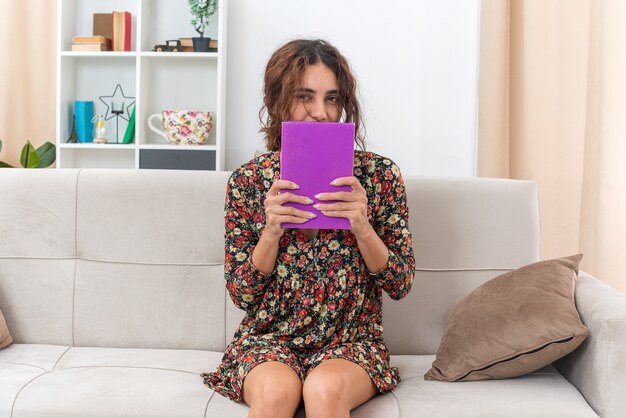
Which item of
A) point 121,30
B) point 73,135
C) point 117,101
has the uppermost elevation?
point 121,30

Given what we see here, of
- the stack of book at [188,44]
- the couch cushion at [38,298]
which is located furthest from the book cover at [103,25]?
the couch cushion at [38,298]

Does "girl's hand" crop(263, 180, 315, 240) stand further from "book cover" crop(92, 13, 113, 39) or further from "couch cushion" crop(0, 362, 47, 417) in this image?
"book cover" crop(92, 13, 113, 39)

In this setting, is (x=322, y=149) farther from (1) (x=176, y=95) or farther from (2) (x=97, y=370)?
(1) (x=176, y=95)

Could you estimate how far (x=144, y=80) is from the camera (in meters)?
3.27

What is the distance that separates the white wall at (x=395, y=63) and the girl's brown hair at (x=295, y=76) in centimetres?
160

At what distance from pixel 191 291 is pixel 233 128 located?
1479 mm

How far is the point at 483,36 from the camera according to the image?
10.1ft

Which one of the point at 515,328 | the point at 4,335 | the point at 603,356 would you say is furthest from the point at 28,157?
the point at 603,356

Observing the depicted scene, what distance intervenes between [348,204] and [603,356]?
616 mm

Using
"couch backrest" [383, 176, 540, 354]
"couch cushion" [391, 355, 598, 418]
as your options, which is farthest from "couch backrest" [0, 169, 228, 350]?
"couch cushion" [391, 355, 598, 418]

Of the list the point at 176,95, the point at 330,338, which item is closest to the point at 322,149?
the point at 330,338

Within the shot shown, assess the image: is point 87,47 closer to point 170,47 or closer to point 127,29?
point 127,29

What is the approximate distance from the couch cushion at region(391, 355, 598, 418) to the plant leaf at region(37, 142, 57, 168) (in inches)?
86.3

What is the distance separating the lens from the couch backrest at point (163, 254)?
2.00 m
